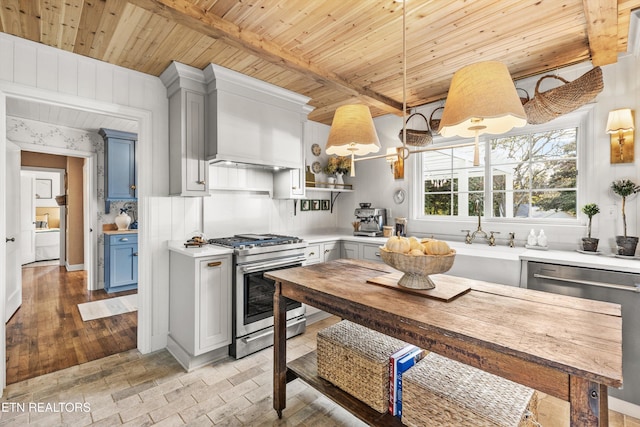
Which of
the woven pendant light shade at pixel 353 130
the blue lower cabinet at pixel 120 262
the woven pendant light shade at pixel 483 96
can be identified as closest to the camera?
the woven pendant light shade at pixel 483 96

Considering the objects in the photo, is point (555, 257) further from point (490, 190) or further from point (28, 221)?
point (28, 221)

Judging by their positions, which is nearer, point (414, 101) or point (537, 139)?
point (537, 139)

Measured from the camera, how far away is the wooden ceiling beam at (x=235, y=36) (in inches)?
72.8

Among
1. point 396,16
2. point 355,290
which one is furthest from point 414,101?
point 355,290

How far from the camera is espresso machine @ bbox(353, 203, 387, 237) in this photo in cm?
390

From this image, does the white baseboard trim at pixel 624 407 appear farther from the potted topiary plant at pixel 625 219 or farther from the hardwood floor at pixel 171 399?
Result: the potted topiary plant at pixel 625 219

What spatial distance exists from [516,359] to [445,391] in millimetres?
540

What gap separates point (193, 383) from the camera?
234 centimetres

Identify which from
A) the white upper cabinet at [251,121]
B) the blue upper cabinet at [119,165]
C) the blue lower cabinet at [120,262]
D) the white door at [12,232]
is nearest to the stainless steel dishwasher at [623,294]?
the white upper cabinet at [251,121]

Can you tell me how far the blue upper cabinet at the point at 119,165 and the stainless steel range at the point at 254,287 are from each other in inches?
A: 115

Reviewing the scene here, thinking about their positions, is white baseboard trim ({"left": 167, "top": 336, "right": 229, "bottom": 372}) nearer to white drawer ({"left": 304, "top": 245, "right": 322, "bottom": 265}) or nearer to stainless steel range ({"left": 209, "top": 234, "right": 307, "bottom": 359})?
stainless steel range ({"left": 209, "top": 234, "right": 307, "bottom": 359})

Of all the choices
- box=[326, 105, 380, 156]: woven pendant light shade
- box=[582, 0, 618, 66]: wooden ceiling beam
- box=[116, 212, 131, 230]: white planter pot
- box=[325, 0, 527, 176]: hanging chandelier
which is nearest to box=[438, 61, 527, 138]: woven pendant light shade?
box=[325, 0, 527, 176]: hanging chandelier

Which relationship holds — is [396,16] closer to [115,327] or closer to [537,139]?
[537,139]

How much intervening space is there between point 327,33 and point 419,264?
1.80 meters
